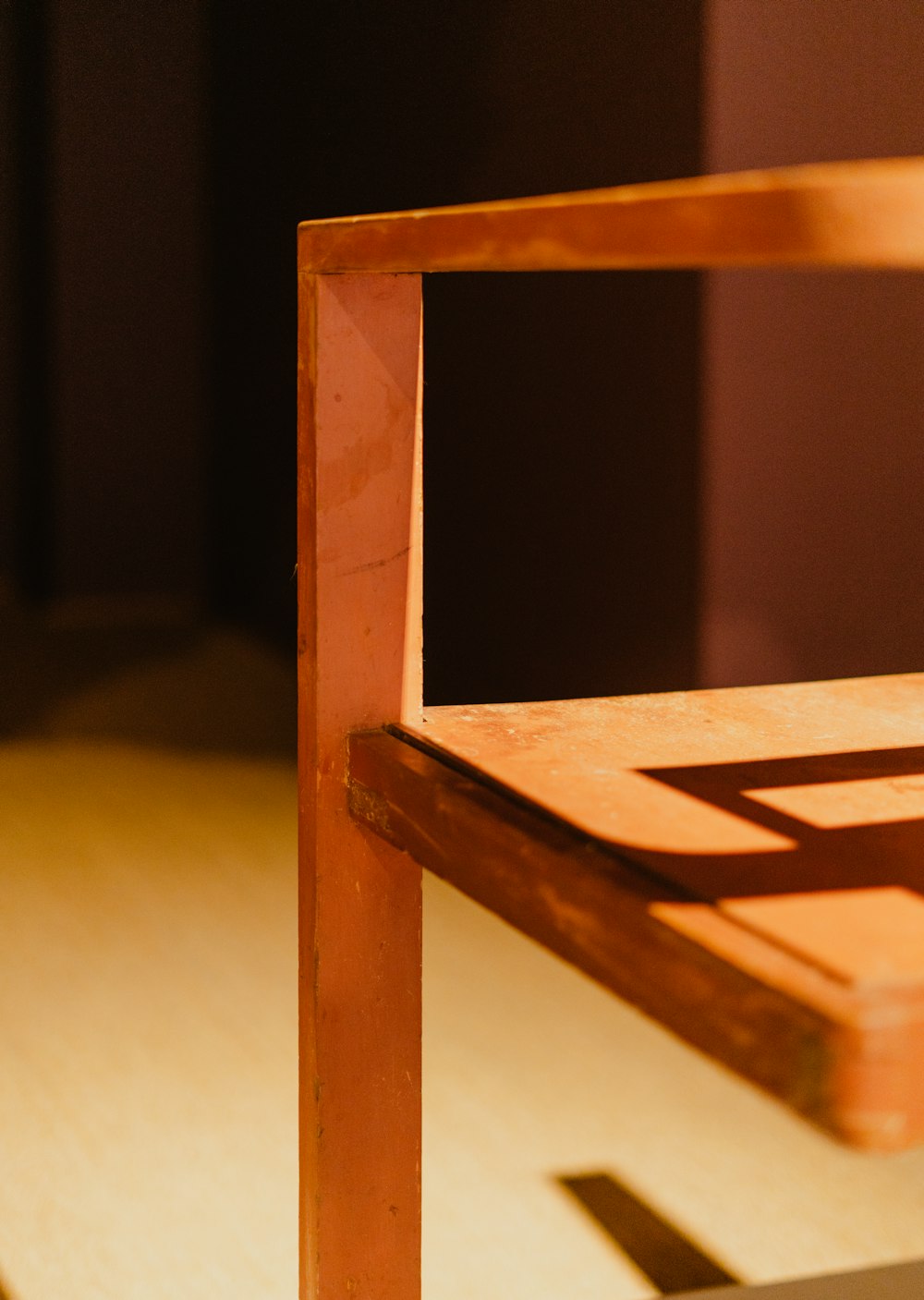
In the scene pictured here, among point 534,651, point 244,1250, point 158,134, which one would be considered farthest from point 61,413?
point 244,1250

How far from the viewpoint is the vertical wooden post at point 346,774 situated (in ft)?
2.32

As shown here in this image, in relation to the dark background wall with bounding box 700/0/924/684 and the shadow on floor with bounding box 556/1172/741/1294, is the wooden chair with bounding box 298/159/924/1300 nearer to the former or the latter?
the shadow on floor with bounding box 556/1172/741/1294

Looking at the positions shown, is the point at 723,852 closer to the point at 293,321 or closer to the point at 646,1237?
the point at 646,1237

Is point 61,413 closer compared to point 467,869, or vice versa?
point 467,869

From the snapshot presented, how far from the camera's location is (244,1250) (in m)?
1.23

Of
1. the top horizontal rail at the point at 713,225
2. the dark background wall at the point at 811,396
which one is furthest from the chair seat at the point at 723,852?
the dark background wall at the point at 811,396

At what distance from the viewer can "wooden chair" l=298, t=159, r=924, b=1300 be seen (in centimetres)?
42

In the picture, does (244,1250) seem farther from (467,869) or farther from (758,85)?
(758,85)

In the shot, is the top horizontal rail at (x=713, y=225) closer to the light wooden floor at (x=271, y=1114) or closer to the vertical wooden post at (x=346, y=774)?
the vertical wooden post at (x=346, y=774)

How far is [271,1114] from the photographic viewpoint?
58.2 inches

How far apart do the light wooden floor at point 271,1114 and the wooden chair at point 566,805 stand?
197 mm

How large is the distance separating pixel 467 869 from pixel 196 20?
412cm

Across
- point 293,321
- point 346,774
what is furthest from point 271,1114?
point 293,321

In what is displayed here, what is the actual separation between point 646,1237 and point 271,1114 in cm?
39
